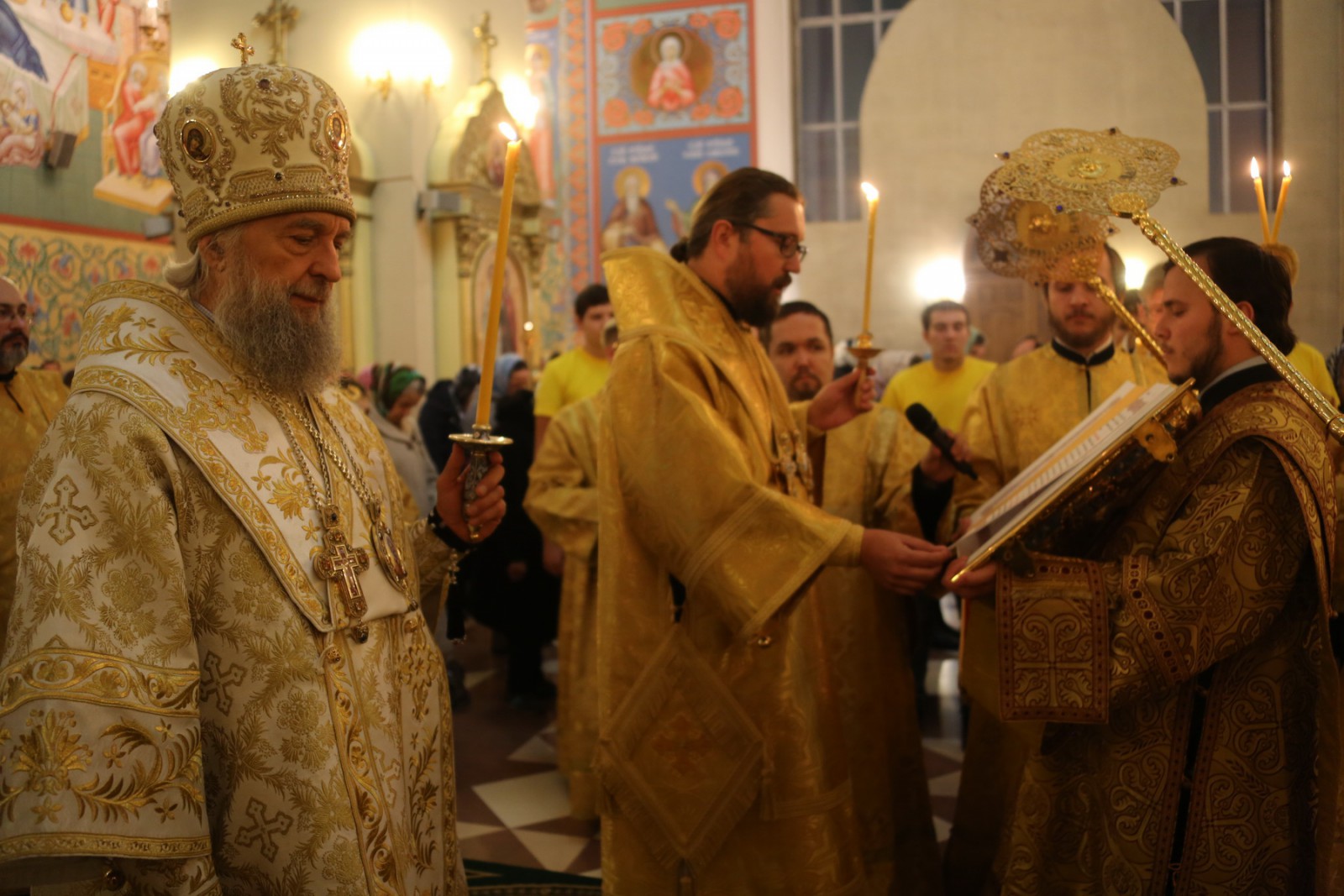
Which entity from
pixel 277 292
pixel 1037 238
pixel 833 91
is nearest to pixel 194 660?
pixel 277 292

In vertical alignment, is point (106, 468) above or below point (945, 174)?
below

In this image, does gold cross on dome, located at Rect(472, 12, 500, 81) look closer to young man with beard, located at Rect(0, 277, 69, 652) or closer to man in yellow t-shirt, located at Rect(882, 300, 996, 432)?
man in yellow t-shirt, located at Rect(882, 300, 996, 432)

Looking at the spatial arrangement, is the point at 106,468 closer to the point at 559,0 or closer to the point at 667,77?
the point at 667,77

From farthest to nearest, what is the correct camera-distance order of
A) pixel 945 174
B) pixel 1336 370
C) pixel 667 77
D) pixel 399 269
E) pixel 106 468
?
pixel 667 77 → pixel 399 269 → pixel 945 174 → pixel 1336 370 → pixel 106 468

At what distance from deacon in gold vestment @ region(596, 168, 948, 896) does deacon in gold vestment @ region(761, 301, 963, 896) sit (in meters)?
0.47

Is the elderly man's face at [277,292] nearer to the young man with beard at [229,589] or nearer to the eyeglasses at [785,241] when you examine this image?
the young man with beard at [229,589]

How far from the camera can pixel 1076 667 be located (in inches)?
80.4

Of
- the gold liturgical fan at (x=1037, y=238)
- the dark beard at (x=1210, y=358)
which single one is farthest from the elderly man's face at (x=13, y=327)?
the dark beard at (x=1210, y=358)

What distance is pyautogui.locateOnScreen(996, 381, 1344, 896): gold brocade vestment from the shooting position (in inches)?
77.8

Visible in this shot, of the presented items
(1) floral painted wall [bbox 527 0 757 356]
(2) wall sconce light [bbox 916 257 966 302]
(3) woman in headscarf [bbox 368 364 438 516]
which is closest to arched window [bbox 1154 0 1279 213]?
(3) woman in headscarf [bbox 368 364 438 516]

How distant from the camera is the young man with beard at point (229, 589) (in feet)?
4.36

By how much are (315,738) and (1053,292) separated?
2.69 metres

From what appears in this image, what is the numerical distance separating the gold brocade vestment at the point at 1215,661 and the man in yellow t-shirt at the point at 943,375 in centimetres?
307

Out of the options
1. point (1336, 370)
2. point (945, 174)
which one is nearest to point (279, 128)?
point (1336, 370)
